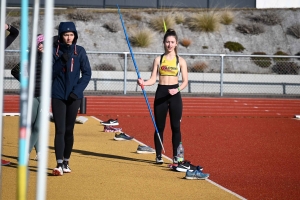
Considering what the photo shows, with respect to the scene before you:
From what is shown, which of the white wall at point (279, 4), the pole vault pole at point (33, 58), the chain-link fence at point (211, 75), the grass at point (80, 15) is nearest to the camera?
the pole vault pole at point (33, 58)

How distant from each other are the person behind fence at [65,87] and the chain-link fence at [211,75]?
16830 millimetres

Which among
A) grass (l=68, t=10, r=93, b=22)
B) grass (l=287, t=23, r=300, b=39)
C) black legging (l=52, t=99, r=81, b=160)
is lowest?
black legging (l=52, t=99, r=81, b=160)

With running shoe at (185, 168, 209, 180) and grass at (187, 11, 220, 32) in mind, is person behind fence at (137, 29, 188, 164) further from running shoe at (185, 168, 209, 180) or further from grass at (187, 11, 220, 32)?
grass at (187, 11, 220, 32)

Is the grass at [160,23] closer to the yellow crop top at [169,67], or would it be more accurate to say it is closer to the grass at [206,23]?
the grass at [206,23]

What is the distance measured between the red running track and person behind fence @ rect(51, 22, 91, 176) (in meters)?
1.99

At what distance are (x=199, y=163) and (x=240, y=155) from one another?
1.29 m

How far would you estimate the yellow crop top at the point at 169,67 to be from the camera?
409 inches

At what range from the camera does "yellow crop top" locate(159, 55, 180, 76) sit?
34.1ft

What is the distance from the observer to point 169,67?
1038cm

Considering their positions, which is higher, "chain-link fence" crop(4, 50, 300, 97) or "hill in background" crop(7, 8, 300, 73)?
"hill in background" crop(7, 8, 300, 73)

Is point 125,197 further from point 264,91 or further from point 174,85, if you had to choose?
point 264,91

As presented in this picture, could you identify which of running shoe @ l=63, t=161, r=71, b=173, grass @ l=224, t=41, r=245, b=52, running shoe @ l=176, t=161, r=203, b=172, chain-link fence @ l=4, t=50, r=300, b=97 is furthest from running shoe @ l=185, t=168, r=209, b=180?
grass @ l=224, t=41, r=245, b=52

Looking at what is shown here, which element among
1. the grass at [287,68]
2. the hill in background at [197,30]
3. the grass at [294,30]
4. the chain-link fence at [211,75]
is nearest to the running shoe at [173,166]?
the chain-link fence at [211,75]

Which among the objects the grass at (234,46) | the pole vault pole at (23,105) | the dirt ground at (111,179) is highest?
the grass at (234,46)
